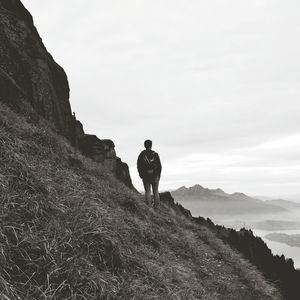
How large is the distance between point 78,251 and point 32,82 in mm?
13076

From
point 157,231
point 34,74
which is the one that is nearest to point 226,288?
point 157,231

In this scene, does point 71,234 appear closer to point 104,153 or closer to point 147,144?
point 147,144

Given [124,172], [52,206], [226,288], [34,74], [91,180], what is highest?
[34,74]

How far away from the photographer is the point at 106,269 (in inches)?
255

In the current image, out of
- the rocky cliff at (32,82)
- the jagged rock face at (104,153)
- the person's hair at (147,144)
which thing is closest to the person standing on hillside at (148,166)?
the person's hair at (147,144)

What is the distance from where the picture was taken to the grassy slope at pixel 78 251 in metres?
5.32

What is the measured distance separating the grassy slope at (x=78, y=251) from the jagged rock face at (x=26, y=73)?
13.0 feet

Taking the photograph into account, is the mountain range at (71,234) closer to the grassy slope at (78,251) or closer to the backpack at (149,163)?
the grassy slope at (78,251)

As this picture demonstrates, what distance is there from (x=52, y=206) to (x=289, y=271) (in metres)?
15.0

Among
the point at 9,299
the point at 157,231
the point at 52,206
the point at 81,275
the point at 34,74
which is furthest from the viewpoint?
the point at 34,74

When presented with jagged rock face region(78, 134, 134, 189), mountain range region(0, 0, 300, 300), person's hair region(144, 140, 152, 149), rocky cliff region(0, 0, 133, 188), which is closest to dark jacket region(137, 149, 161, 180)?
person's hair region(144, 140, 152, 149)

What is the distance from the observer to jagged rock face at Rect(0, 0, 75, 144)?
610 inches

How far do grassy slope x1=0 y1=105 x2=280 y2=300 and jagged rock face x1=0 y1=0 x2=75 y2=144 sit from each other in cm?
397

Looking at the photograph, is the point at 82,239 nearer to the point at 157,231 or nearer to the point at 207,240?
the point at 157,231
